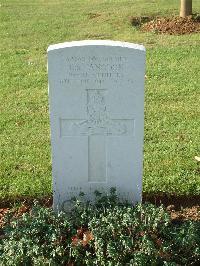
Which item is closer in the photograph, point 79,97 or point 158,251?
point 158,251

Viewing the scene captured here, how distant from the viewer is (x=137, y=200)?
5395 mm

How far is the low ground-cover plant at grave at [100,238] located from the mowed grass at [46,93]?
3.60 feet

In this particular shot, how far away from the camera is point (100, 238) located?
4488 mm

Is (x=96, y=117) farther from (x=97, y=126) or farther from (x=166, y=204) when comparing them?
(x=166, y=204)

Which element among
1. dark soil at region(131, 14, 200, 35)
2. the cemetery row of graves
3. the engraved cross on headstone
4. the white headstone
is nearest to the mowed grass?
the cemetery row of graves

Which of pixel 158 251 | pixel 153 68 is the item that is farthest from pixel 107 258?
pixel 153 68

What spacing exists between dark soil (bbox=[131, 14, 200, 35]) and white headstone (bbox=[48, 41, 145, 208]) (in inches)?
305

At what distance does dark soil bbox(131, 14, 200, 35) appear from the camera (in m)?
12.6

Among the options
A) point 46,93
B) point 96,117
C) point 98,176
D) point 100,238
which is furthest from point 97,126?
point 46,93

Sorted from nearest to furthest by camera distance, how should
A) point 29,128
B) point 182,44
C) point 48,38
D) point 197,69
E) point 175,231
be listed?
point 175,231
point 29,128
point 197,69
point 182,44
point 48,38

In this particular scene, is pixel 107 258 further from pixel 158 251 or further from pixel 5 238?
pixel 5 238

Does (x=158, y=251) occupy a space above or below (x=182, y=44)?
below

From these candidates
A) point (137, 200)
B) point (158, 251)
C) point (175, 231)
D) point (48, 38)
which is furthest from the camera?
point (48, 38)

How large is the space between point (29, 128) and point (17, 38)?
5.54 metres
